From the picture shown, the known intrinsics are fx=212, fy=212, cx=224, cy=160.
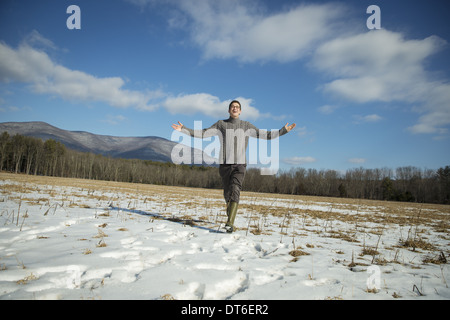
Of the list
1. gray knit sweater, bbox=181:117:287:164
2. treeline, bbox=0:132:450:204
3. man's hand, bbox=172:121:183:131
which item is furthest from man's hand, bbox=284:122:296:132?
treeline, bbox=0:132:450:204

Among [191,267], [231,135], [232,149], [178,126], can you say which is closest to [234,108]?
[231,135]

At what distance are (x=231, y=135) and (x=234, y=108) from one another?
2.24 feet

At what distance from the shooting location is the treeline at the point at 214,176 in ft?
228

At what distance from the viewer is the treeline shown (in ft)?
228

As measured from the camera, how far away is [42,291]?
1.90m

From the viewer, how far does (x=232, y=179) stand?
514cm

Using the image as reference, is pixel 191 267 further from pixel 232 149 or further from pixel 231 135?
pixel 231 135

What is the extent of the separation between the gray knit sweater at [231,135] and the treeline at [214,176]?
272ft

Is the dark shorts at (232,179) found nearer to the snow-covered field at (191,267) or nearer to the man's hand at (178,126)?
the snow-covered field at (191,267)

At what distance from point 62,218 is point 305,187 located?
91.5 metres

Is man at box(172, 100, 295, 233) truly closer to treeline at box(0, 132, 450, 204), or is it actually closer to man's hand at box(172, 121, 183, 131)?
man's hand at box(172, 121, 183, 131)

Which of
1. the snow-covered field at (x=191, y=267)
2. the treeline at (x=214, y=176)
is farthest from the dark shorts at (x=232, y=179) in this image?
the treeline at (x=214, y=176)
